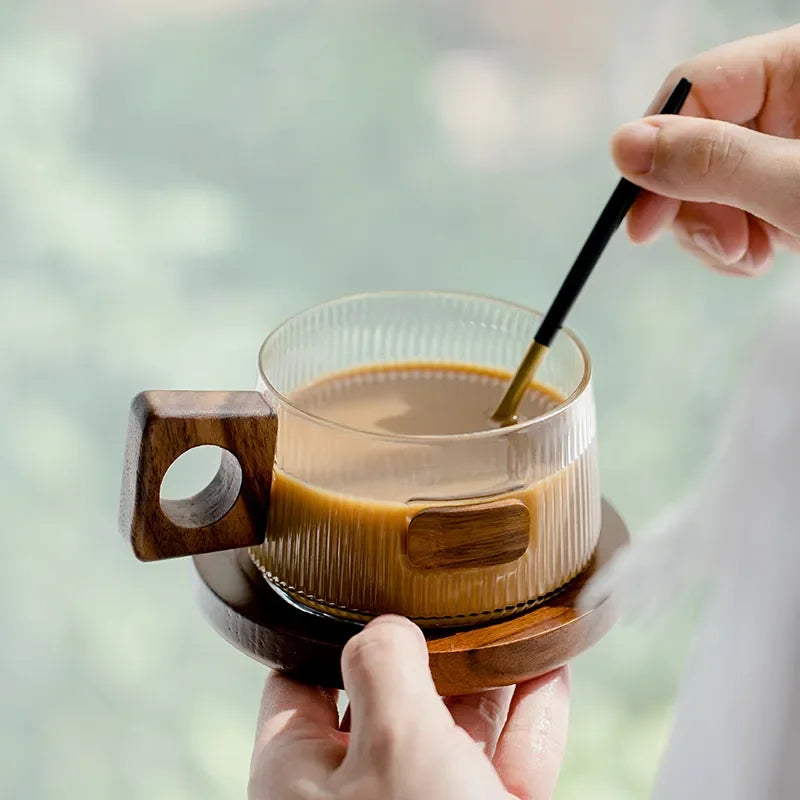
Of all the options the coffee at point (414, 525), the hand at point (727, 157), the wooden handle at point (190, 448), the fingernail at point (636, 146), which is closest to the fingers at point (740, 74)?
the hand at point (727, 157)

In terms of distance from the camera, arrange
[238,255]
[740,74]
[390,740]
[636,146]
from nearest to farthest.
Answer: [390,740] → [636,146] → [740,74] → [238,255]

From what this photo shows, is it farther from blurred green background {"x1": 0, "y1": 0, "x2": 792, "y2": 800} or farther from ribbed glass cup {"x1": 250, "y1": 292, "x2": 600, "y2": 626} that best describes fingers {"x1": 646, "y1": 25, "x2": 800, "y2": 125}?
blurred green background {"x1": 0, "y1": 0, "x2": 792, "y2": 800}

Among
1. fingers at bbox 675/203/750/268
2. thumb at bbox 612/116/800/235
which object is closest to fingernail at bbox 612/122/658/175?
thumb at bbox 612/116/800/235

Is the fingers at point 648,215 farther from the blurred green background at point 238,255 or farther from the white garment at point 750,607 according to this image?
the blurred green background at point 238,255

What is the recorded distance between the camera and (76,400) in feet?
4.92

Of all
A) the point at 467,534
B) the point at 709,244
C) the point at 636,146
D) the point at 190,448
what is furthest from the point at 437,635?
the point at 709,244

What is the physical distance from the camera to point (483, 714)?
0.83 metres

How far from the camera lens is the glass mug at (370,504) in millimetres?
715

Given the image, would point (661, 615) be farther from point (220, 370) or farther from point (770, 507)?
point (220, 370)

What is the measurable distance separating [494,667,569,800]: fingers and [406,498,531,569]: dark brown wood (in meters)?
0.15

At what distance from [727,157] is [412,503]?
0.90ft

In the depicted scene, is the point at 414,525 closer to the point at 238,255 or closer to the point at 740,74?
the point at 740,74

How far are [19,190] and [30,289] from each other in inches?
4.6

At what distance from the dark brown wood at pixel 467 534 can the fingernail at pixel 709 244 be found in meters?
0.36
